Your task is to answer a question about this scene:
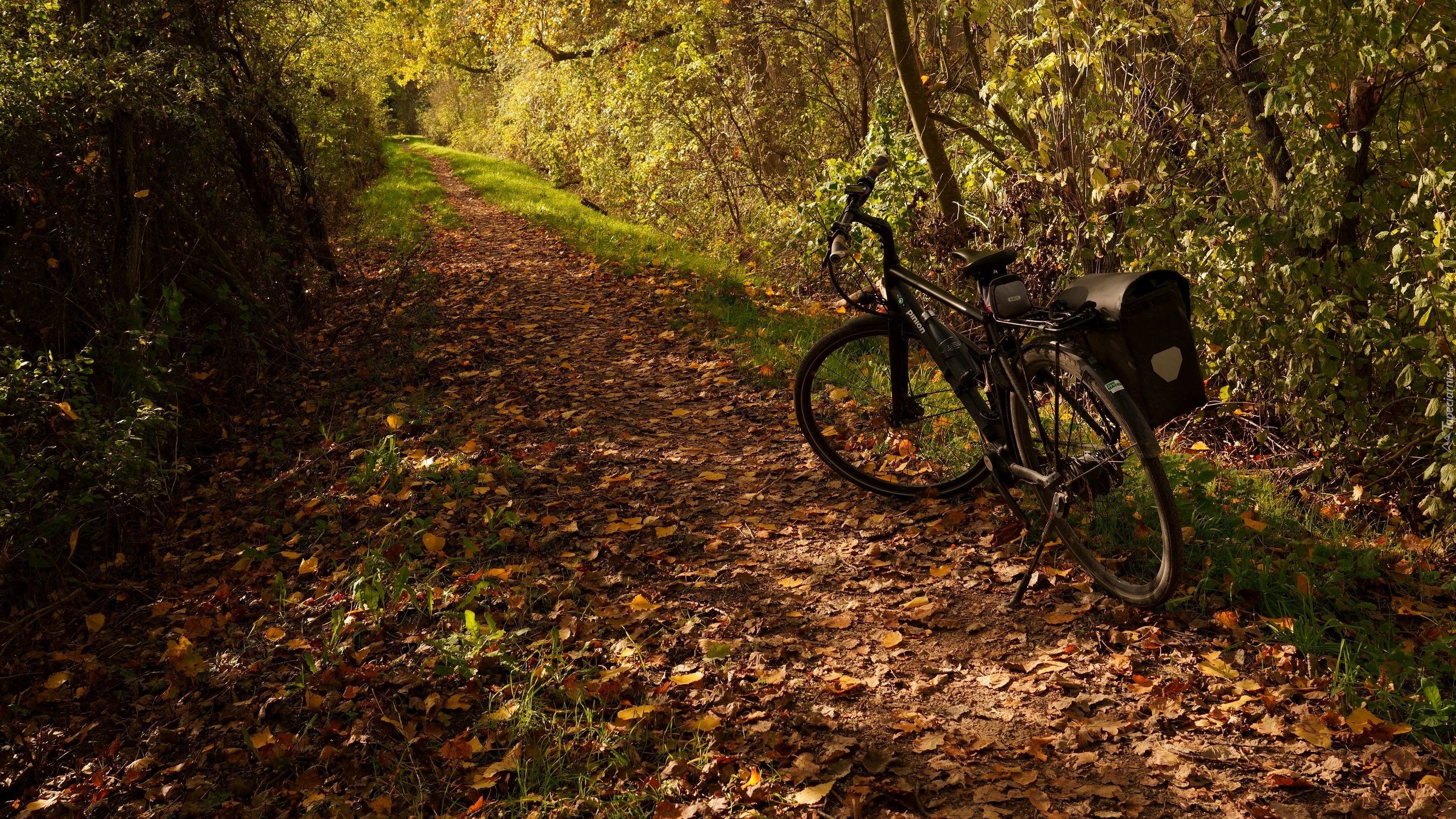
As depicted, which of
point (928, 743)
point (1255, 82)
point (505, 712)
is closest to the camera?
point (928, 743)

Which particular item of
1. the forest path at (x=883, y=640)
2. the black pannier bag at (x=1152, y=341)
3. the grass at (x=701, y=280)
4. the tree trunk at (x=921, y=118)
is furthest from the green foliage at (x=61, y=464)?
the tree trunk at (x=921, y=118)

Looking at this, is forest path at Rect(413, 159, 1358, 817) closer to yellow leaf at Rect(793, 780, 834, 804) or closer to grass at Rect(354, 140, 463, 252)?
yellow leaf at Rect(793, 780, 834, 804)

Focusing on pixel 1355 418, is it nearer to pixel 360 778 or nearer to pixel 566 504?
pixel 566 504

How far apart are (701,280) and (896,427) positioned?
17.9 feet

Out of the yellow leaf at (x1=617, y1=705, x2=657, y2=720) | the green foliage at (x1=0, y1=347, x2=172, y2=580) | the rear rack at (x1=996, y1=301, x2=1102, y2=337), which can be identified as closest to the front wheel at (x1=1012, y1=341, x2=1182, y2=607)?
the rear rack at (x1=996, y1=301, x2=1102, y2=337)

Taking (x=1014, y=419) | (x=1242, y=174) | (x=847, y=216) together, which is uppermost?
(x=1242, y=174)

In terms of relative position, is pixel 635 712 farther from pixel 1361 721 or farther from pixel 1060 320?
pixel 1361 721

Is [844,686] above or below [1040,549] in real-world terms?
below

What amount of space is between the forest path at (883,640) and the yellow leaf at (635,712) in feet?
0.59

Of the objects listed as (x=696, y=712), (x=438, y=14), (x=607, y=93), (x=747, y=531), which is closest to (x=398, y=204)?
(x=438, y=14)

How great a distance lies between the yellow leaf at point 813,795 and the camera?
2670 mm

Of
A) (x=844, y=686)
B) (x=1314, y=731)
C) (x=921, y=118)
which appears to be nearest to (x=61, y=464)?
(x=844, y=686)

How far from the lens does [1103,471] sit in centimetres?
351

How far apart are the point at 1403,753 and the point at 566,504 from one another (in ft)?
12.5
